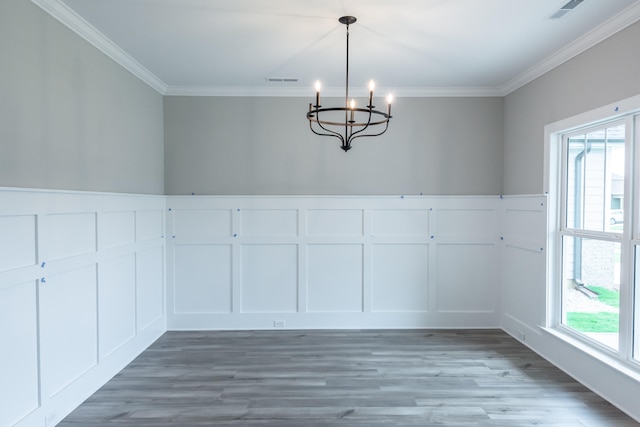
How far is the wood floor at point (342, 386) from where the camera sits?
8.60 feet

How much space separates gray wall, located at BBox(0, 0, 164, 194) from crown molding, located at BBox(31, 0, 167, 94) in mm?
45

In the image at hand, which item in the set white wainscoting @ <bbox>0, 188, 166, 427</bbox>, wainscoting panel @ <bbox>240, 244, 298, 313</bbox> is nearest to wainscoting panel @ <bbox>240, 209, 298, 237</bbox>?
wainscoting panel @ <bbox>240, 244, 298, 313</bbox>

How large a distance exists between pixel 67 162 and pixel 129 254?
112 centimetres

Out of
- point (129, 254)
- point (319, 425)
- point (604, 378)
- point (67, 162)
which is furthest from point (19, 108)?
point (604, 378)

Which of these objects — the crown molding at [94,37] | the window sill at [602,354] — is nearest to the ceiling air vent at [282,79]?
the crown molding at [94,37]

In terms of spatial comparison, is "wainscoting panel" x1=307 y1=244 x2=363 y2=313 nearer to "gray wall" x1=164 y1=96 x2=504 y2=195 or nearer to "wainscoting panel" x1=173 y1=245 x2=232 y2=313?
"gray wall" x1=164 y1=96 x2=504 y2=195

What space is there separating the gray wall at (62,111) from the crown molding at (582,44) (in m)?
3.83

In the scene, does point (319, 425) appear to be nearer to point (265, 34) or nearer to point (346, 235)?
point (346, 235)

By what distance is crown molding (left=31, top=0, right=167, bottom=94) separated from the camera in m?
2.49

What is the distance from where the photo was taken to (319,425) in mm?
2537

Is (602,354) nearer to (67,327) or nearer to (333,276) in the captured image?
(333,276)

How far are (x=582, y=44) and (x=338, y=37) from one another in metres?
1.94

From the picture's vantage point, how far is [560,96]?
3385 millimetres

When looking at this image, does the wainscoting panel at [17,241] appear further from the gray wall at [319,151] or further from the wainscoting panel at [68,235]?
the gray wall at [319,151]
